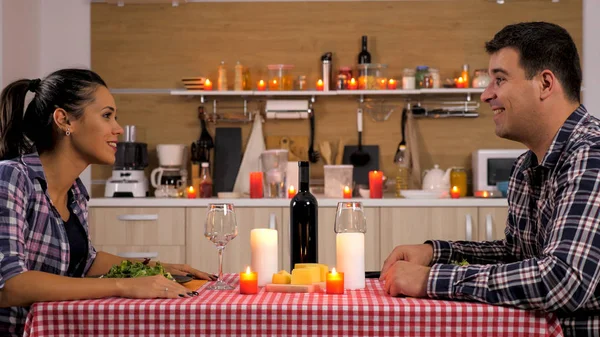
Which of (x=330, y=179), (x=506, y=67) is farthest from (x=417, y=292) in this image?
(x=330, y=179)

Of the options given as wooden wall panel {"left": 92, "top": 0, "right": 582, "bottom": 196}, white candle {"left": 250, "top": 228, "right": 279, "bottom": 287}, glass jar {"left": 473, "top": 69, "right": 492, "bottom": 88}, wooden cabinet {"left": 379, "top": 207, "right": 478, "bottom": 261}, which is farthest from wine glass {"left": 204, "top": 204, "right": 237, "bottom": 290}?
glass jar {"left": 473, "top": 69, "right": 492, "bottom": 88}

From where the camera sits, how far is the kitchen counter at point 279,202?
15.5ft

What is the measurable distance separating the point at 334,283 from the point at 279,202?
2786 mm

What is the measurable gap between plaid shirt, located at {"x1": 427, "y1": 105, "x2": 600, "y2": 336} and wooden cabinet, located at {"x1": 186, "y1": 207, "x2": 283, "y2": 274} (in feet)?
9.10

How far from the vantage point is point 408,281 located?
1917 millimetres

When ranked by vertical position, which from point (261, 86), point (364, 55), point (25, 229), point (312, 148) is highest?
point (364, 55)

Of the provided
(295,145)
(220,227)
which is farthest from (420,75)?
(220,227)

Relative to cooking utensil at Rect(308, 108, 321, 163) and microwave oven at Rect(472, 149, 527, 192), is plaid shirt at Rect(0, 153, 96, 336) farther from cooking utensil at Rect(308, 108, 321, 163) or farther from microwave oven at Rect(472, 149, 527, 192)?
microwave oven at Rect(472, 149, 527, 192)

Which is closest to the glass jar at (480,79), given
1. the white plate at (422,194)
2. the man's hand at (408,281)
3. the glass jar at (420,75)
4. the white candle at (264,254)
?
the glass jar at (420,75)

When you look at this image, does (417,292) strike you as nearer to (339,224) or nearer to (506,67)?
(339,224)

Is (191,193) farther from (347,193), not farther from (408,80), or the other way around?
(408,80)

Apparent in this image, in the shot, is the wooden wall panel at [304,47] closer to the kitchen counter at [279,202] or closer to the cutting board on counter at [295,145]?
the cutting board on counter at [295,145]

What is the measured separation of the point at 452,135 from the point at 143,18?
2.19 meters

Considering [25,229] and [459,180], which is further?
[459,180]
